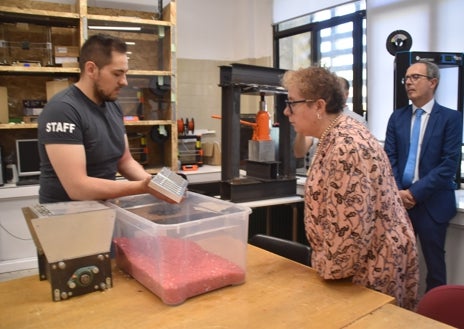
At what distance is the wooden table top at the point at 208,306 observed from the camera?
1079 millimetres

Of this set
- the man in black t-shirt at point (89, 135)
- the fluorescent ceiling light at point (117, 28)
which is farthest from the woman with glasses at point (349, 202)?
the fluorescent ceiling light at point (117, 28)

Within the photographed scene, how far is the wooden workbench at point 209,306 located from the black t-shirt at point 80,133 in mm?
433

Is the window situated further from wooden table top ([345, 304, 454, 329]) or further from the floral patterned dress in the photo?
wooden table top ([345, 304, 454, 329])

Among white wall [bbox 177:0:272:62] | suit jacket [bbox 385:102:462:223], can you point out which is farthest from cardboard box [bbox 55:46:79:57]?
suit jacket [bbox 385:102:462:223]

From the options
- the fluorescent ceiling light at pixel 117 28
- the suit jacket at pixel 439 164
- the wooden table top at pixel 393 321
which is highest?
the fluorescent ceiling light at pixel 117 28

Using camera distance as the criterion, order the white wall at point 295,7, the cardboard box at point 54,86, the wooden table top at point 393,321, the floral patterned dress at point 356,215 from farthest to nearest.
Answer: the white wall at point 295,7
the cardboard box at point 54,86
the floral patterned dress at point 356,215
the wooden table top at point 393,321

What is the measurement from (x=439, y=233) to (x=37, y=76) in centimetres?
364

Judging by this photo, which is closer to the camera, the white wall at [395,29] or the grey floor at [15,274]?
the white wall at [395,29]

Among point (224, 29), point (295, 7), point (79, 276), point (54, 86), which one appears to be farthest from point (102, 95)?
point (224, 29)

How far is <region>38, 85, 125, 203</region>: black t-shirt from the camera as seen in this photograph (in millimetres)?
1528

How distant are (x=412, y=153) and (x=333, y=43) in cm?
195

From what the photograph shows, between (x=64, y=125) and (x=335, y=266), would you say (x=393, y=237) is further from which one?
(x=64, y=125)

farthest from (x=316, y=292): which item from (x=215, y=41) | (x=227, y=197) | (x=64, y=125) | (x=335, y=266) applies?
(x=215, y=41)

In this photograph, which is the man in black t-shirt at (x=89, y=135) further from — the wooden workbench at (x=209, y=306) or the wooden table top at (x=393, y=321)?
the wooden table top at (x=393, y=321)
